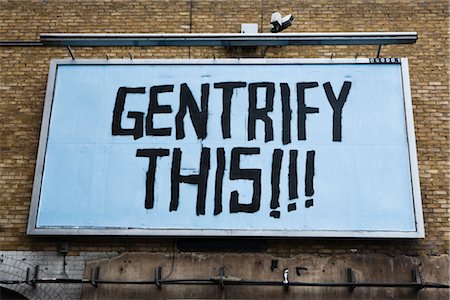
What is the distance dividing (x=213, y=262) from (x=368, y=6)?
5528 mm

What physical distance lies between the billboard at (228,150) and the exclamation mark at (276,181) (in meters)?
0.02

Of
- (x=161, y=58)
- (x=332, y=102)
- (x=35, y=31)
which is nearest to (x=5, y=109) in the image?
(x=35, y=31)

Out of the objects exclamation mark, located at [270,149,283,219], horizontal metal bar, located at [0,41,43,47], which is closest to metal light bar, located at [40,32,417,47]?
horizontal metal bar, located at [0,41,43,47]

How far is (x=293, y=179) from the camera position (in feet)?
29.0

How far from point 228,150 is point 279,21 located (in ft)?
8.25

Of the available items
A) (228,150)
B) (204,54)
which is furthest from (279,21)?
(228,150)

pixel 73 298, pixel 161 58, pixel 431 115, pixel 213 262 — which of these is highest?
pixel 161 58

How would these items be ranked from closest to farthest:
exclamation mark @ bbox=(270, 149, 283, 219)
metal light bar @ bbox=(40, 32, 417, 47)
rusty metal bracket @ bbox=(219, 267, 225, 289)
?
rusty metal bracket @ bbox=(219, 267, 225, 289) < exclamation mark @ bbox=(270, 149, 283, 219) < metal light bar @ bbox=(40, 32, 417, 47)

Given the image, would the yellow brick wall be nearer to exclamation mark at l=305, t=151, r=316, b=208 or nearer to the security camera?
the security camera

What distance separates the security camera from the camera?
31.9 ft

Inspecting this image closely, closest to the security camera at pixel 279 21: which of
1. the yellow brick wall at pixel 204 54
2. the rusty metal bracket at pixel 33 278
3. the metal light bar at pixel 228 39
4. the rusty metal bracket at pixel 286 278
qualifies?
the yellow brick wall at pixel 204 54

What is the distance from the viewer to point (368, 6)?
10.4 m

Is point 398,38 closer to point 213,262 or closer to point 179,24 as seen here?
point 179,24

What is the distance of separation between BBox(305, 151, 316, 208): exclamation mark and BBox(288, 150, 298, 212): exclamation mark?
0.56 feet
